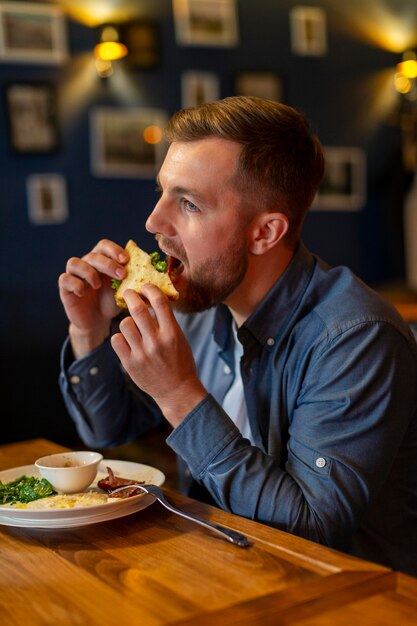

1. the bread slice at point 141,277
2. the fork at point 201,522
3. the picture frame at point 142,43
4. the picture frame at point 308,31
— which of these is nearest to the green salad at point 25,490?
the fork at point 201,522

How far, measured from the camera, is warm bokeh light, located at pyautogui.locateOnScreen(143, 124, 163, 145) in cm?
571

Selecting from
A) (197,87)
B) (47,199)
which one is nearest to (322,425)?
(47,199)

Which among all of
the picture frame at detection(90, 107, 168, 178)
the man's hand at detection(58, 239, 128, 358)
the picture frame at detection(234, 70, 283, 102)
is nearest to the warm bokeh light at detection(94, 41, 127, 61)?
the picture frame at detection(90, 107, 168, 178)

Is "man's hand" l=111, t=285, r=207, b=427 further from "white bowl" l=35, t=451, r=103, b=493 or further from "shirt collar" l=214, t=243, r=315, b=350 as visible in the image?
"shirt collar" l=214, t=243, r=315, b=350

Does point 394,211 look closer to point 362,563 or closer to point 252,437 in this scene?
point 252,437

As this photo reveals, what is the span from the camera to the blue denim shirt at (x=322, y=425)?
150 cm

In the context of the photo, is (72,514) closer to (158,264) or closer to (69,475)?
(69,475)

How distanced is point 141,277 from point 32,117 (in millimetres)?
3804

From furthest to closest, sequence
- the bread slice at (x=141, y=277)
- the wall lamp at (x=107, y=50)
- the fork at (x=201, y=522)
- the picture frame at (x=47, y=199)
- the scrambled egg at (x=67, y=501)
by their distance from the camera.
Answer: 1. the wall lamp at (x=107, y=50)
2. the picture frame at (x=47, y=199)
3. the bread slice at (x=141, y=277)
4. the scrambled egg at (x=67, y=501)
5. the fork at (x=201, y=522)

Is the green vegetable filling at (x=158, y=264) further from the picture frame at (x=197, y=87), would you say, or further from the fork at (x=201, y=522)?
the picture frame at (x=197, y=87)

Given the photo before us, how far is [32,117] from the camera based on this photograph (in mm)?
5309

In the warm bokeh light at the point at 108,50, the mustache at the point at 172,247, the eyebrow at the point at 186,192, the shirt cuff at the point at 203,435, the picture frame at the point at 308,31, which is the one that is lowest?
the shirt cuff at the point at 203,435

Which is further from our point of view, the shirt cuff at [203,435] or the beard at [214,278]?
the beard at [214,278]

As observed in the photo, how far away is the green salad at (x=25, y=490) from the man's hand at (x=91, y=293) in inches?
20.0
